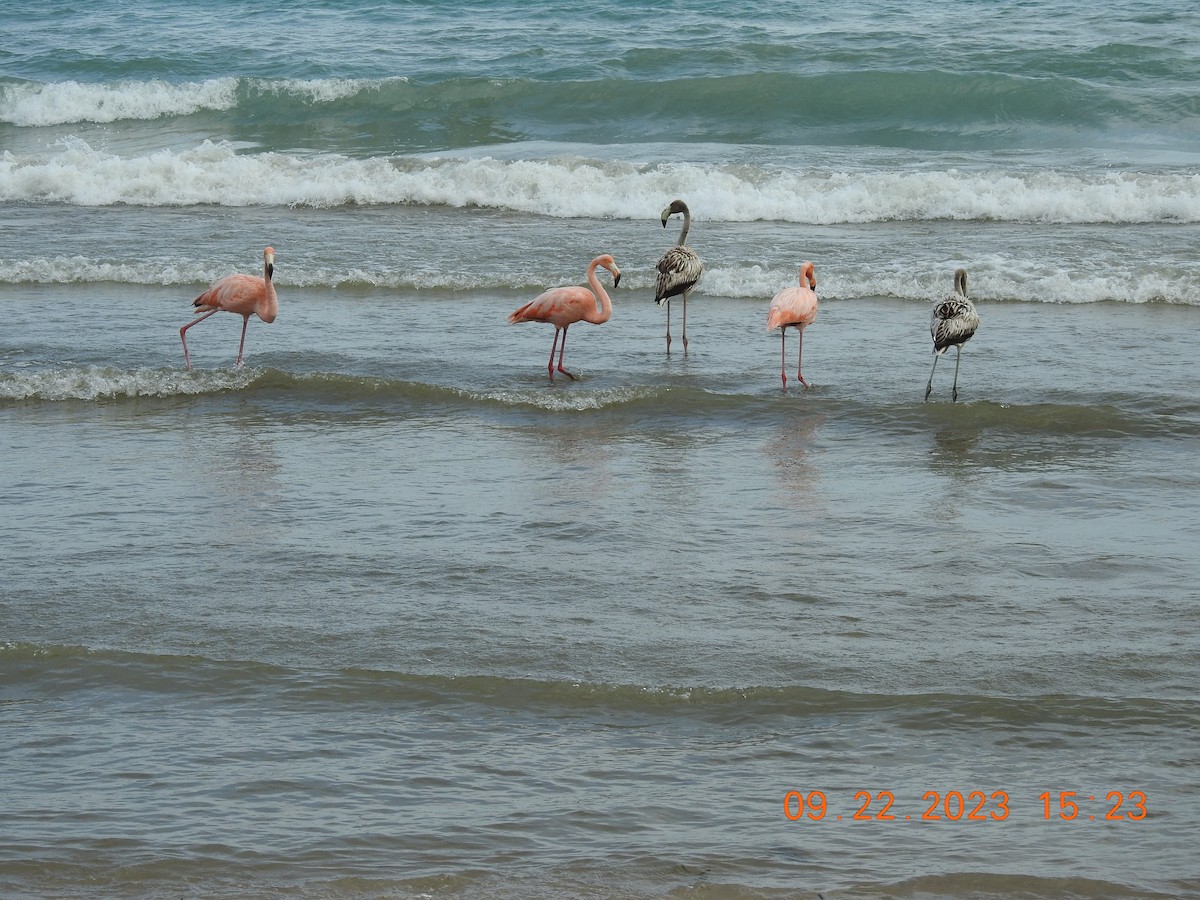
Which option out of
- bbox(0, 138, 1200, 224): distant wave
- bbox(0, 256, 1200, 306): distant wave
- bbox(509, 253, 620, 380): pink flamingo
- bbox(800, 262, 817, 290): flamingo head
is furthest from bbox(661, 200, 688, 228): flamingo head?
bbox(0, 138, 1200, 224): distant wave

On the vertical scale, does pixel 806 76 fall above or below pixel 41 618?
above

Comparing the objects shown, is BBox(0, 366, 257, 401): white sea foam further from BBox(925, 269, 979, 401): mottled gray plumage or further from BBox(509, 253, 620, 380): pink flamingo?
BBox(925, 269, 979, 401): mottled gray plumage

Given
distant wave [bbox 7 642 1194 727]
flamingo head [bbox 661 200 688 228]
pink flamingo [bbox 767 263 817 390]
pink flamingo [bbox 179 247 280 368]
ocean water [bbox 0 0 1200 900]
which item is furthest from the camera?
flamingo head [bbox 661 200 688 228]

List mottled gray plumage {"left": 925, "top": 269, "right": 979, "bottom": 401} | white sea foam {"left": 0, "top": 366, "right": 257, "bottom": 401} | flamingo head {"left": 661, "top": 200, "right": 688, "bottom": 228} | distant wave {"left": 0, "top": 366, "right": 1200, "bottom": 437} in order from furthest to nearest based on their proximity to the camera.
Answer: flamingo head {"left": 661, "top": 200, "right": 688, "bottom": 228} → white sea foam {"left": 0, "top": 366, "right": 257, "bottom": 401} → mottled gray plumage {"left": 925, "top": 269, "right": 979, "bottom": 401} → distant wave {"left": 0, "top": 366, "right": 1200, "bottom": 437}

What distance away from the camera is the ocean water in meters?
4.76

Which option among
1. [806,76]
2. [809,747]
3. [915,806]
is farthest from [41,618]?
[806,76]

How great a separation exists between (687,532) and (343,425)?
3262 mm

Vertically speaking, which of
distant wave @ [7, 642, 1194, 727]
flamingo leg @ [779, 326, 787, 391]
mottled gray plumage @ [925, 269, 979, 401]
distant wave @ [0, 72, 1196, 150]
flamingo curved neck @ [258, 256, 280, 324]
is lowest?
distant wave @ [7, 642, 1194, 727]

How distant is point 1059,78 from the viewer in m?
24.6

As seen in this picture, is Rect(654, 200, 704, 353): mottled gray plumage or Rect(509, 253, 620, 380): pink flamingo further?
Rect(654, 200, 704, 353): mottled gray plumage

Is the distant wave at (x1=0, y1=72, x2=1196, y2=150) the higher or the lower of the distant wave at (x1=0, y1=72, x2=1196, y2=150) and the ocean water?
the higher

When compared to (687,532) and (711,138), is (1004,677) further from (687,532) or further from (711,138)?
(711,138)

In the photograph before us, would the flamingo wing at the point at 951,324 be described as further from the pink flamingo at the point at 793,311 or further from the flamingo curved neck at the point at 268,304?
the flamingo curved neck at the point at 268,304
